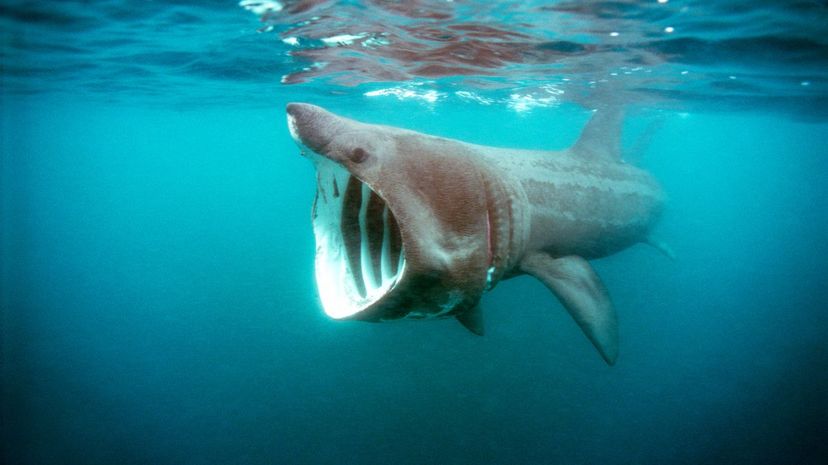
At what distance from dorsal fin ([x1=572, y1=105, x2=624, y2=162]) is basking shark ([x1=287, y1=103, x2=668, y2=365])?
1.96 m

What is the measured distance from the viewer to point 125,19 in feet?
28.3

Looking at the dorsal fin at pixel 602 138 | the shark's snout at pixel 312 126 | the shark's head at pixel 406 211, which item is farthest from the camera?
the dorsal fin at pixel 602 138

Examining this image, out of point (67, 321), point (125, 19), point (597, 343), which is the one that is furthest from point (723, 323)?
point (67, 321)

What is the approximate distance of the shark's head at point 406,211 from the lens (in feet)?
8.29

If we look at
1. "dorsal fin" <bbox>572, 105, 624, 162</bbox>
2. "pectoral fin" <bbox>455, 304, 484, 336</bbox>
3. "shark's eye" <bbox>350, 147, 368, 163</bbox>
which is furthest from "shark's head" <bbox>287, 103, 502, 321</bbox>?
"dorsal fin" <bbox>572, 105, 624, 162</bbox>

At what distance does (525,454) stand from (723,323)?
1333 centimetres

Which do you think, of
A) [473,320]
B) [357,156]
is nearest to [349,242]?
[357,156]

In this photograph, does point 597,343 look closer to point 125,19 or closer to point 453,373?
point 453,373

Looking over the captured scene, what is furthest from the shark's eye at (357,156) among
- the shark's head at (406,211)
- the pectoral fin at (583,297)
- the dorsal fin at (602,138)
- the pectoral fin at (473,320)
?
the dorsal fin at (602,138)

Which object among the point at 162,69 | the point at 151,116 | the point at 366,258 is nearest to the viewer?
the point at 366,258

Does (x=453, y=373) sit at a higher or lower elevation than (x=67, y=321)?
higher

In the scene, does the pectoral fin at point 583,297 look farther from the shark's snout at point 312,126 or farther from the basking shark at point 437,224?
the shark's snout at point 312,126

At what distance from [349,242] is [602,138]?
5.88 meters

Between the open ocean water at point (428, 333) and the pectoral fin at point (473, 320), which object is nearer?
the pectoral fin at point (473, 320)
